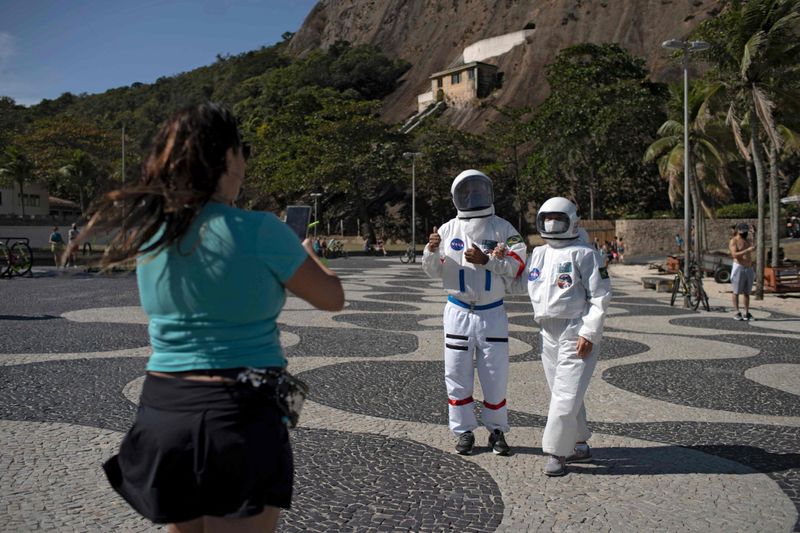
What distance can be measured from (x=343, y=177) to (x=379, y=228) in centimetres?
1320

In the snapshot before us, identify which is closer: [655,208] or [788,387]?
[788,387]

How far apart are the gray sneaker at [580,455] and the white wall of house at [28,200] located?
71068 millimetres

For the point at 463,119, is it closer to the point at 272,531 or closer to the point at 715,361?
the point at 715,361

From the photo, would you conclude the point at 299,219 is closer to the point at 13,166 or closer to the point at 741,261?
the point at 741,261

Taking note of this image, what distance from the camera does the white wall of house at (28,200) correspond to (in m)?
67.1

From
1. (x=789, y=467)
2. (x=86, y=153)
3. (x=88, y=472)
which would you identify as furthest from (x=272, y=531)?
(x=86, y=153)

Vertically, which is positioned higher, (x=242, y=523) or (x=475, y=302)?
(x=475, y=302)

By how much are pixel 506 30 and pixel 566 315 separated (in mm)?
107155

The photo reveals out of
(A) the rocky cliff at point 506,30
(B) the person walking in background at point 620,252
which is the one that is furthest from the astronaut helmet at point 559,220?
(A) the rocky cliff at point 506,30

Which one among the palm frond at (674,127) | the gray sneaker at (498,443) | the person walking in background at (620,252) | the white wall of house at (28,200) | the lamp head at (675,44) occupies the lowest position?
the person walking in background at (620,252)

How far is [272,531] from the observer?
1992mm

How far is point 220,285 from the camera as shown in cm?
190

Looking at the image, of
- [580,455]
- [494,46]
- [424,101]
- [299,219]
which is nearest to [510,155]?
[424,101]

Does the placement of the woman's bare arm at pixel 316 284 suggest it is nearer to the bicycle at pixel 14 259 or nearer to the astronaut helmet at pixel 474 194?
the astronaut helmet at pixel 474 194
